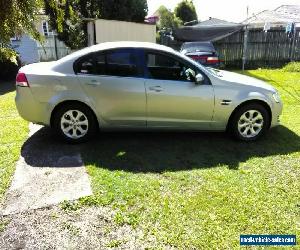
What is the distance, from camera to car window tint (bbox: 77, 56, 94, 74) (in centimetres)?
557

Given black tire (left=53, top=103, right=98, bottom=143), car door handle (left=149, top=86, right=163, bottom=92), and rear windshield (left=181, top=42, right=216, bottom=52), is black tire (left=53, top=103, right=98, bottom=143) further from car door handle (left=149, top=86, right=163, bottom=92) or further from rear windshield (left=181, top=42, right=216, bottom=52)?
rear windshield (left=181, top=42, right=216, bottom=52)

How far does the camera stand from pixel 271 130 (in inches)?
257

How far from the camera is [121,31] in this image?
1522cm

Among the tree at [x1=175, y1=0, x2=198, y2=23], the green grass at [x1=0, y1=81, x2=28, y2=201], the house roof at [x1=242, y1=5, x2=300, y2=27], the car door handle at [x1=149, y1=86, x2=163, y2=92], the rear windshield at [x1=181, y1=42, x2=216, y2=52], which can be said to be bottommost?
the green grass at [x1=0, y1=81, x2=28, y2=201]

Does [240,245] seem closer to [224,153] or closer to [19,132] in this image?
[224,153]

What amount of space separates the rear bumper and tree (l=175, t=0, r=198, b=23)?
108 feet

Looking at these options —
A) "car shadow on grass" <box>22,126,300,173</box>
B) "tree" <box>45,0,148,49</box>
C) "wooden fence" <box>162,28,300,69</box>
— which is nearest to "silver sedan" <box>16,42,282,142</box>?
"car shadow on grass" <box>22,126,300,173</box>

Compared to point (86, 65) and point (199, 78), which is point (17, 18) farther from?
point (199, 78)

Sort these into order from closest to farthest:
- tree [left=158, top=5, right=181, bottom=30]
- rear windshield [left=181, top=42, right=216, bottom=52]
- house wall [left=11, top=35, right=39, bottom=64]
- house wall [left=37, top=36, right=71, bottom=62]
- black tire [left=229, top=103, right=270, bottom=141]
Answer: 1. black tire [left=229, top=103, right=270, bottom=141]
2. rear windshield [left=181, top=42, right=216, bottom=52]
3. house wall [left=11, top=35, right=39, bottom=64]
4. house wall [left=37, top=36, right=71, bottom=62]
5. tree [left=158, top=5, right=181, bottom=30]

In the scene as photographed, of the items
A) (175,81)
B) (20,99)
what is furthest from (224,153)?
(20,99)

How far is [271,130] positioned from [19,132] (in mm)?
4716

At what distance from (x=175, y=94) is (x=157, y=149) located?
3.05ft

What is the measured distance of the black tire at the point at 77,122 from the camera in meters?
5.57

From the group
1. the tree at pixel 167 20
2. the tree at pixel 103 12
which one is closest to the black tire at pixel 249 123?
the tree at pixel 103 12
